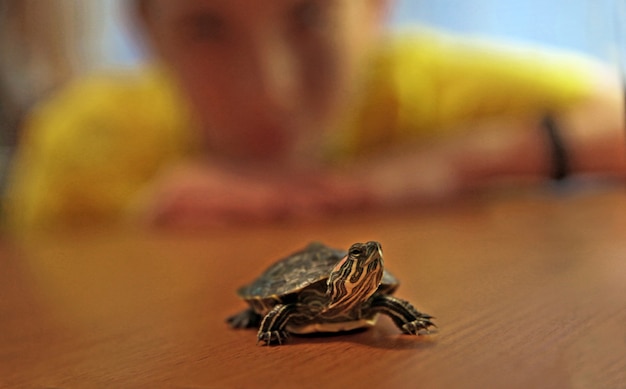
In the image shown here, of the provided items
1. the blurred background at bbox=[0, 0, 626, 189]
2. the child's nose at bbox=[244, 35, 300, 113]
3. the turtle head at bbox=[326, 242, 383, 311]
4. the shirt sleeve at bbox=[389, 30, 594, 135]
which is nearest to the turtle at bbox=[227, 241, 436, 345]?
the turtle head at bbox=[326, 242, 383, 311]

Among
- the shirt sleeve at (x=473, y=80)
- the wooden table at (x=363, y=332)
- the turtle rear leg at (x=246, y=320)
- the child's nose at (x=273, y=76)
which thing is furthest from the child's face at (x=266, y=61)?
the turtle rear leg at (x=246, y=320)

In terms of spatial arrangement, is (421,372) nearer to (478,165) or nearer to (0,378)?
(0,378)

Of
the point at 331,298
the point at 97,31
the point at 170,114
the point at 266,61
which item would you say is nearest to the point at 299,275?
the point at 331,298

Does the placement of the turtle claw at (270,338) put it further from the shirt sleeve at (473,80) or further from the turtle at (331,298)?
the shirt sleeve at (473,80)

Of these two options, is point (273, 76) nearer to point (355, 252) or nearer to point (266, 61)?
point (266, 61)

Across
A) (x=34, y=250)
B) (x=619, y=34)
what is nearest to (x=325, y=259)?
(x=619, y=34)
